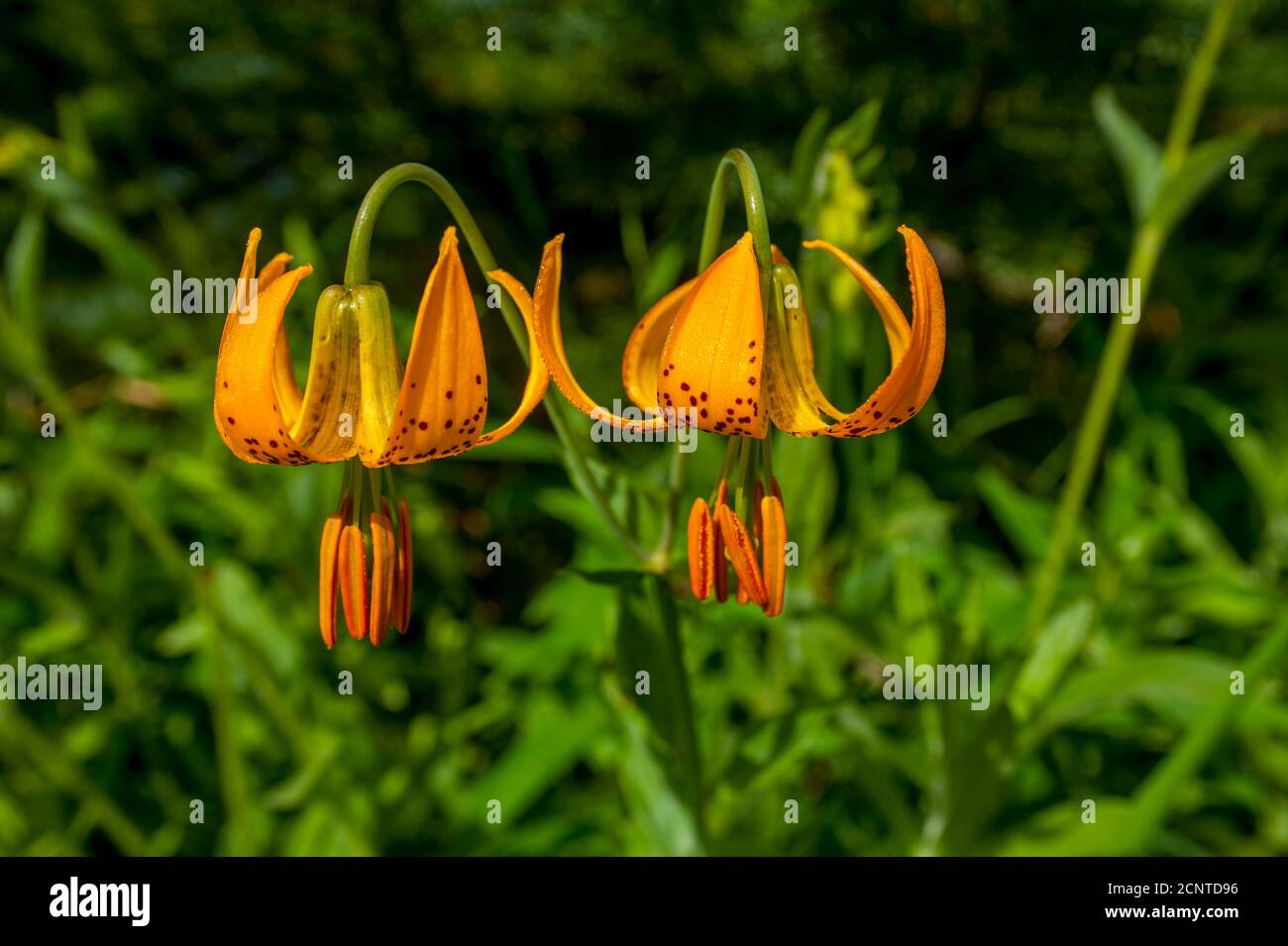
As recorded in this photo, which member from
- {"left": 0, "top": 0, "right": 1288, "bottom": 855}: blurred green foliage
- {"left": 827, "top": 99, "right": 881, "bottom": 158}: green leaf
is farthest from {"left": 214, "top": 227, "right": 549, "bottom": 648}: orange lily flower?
{"left": 827, "top": 99, "right": 881, "bottom": 158}: green leaf

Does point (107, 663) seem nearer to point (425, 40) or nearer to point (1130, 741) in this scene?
point (425, 40)

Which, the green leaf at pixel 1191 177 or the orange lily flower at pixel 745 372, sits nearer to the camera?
the orange lily flower at pixel 745 372

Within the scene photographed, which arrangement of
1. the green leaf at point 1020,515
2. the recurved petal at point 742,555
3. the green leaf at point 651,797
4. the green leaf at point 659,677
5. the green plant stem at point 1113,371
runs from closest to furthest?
the recurved petal at point 742,555 → the green leaf at point 659,677 → the green leaf at point 651,797 → the green plant stem at point 1113,371 → the green leaf at point 1020,515

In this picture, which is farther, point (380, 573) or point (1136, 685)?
point (1136, 685)

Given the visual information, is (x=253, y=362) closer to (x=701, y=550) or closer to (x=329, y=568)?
(x=329, y=568)

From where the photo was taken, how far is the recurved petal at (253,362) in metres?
0.81

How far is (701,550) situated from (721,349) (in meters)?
0.19

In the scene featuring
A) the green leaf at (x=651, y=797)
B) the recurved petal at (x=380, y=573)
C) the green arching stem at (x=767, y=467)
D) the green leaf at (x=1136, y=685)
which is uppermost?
the green arching stem at (x=767, y=467)

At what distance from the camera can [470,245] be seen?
92 centimetres

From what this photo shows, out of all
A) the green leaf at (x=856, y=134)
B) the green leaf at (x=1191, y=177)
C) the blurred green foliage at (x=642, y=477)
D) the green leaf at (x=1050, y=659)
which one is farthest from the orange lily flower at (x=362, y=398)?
the green leaf at (x=1191, y=177)

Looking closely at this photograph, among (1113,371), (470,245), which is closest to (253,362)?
(470,245)

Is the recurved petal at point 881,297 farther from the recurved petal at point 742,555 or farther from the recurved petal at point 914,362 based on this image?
the recurved petal at point 742,555

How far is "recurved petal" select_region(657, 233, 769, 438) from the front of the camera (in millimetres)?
788
